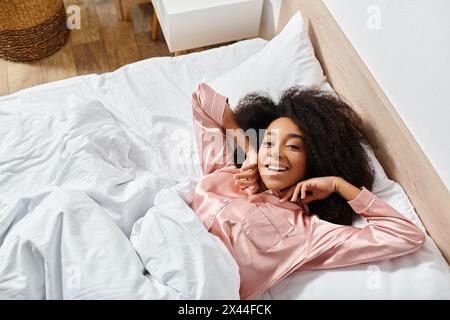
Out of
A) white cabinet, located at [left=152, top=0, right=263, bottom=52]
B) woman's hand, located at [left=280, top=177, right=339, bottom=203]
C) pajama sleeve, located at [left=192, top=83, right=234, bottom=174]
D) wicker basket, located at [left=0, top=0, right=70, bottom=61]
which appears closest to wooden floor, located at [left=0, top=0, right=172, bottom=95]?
wicker basket, located at [left=0, top=0, right=70, bottom=61]

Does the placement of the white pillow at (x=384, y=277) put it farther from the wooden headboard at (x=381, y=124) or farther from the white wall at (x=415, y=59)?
the white wall at (x=415, y=59)

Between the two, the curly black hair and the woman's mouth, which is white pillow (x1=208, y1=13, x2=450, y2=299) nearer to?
the curly black hair

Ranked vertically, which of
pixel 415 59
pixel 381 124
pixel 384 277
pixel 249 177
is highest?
pixel 415 59

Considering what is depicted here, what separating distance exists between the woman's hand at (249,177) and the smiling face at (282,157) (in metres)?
0.03

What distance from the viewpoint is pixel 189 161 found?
140 centimetres

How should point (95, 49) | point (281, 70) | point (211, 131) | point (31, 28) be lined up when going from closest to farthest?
point (211, 131)
point (281, 70)
point (31, 28)
point (95, 49)

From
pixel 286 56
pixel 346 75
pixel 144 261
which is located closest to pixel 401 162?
pixel 346 75

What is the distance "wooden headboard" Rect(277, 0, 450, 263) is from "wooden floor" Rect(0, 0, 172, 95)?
102 cm

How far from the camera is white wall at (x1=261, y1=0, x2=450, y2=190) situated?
987 mm

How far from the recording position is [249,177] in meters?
1.18

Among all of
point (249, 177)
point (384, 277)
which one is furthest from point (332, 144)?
point (384, 277)

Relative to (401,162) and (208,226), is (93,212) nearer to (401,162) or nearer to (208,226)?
(208,226)

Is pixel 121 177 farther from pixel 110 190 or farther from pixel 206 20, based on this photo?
pixel 206 20

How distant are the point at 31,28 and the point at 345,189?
65.0 inches
